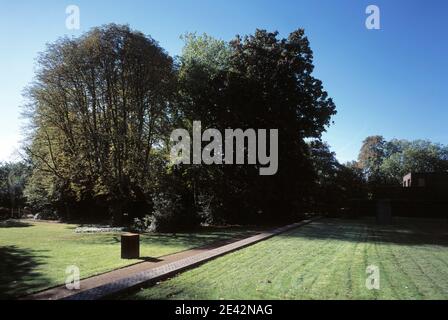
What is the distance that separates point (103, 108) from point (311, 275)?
64.7 feet

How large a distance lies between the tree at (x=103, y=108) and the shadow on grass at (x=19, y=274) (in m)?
12.2

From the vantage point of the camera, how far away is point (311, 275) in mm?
9602

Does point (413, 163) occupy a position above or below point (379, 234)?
above

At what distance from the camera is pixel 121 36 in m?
24.9

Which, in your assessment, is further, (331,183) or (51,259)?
(331,183)

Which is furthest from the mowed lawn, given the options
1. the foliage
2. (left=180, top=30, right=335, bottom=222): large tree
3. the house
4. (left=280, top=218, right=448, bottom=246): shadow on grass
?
the foliage

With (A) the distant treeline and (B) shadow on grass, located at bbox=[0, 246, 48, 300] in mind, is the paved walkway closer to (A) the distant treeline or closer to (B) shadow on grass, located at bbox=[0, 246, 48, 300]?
(B) shadow on grass, located at bbox=[0, 246, 48, 300]

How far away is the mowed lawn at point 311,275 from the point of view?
7.85 m

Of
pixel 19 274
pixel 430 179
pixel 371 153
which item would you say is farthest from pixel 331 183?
pixel 371 153

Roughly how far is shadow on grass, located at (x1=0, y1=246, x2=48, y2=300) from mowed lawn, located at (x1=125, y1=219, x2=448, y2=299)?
251 centimetres

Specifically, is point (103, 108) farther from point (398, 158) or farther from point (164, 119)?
point (398, 158)
